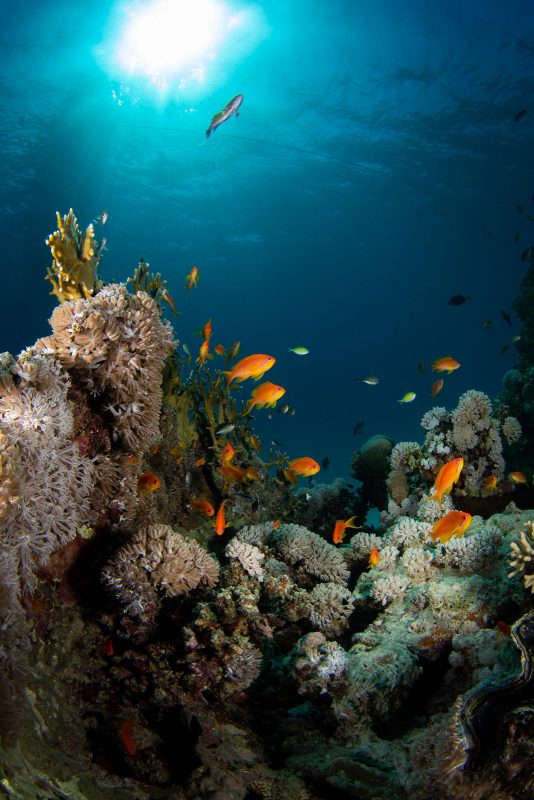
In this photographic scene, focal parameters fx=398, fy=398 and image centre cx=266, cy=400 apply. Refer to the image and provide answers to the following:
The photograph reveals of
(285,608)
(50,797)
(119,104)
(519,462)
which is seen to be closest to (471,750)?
(50,797)

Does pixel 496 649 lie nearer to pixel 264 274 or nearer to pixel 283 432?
pixel 264 274

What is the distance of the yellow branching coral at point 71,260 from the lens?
4453 millimetres

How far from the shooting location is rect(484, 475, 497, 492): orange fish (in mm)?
6065

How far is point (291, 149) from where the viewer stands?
1409 inches

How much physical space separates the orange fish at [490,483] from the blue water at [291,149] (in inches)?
257

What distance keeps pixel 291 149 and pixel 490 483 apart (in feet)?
125

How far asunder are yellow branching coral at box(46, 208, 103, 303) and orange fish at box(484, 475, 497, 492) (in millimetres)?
6210

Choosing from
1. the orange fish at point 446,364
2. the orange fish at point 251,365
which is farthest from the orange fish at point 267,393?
the orange fish at point 446,364

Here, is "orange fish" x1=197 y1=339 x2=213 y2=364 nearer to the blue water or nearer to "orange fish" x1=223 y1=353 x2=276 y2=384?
"orange fish" x1=223 y1=353 x2=276 y2=384

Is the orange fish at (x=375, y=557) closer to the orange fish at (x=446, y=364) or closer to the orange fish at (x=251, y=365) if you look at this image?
the orange fish at (x=251, y=365)

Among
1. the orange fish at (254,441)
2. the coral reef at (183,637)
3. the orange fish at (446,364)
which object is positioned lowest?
the coral reef at (183,637)

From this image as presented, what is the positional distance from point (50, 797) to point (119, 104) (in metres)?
36.7

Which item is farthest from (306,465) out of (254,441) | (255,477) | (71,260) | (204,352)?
(71,260)

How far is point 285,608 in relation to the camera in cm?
458
